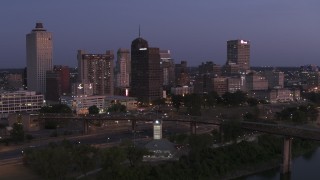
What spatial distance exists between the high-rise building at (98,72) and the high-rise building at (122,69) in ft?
40.2

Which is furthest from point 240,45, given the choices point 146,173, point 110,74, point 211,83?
point 146,173

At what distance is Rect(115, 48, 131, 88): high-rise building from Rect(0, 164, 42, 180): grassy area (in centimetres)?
6134

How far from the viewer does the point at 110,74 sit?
68.2 meters

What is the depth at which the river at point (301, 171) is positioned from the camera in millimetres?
20609

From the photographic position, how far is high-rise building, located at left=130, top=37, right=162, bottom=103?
59750mm

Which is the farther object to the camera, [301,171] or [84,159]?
[301,171]

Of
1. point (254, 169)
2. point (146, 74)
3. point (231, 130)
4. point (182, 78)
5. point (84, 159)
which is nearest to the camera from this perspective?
point (84, 159)

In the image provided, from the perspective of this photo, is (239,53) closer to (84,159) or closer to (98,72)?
(98,72)

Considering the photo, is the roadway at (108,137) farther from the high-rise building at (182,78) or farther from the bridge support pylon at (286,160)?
the high-rise building at (182,78)

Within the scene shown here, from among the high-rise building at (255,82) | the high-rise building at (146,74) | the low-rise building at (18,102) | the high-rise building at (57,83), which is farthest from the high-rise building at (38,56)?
the high-rise building at (255,82)

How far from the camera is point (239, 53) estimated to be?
110438 millimetres

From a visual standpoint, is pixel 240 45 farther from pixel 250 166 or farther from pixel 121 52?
pixel 250 166

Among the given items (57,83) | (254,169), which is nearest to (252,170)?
(254,169)

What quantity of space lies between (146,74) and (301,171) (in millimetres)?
39726
